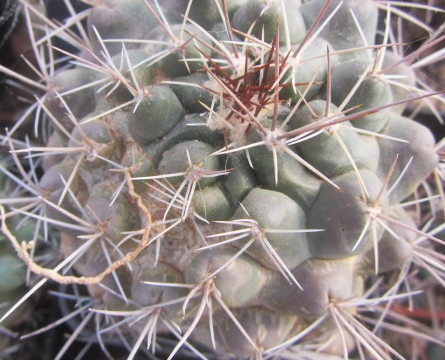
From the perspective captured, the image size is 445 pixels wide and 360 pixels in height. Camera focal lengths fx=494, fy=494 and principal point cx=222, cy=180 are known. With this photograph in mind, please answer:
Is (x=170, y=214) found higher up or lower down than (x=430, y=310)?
higher up

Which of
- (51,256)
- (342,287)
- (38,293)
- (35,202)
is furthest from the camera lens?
(38,293)

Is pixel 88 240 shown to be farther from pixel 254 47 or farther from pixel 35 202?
pixel 254 47

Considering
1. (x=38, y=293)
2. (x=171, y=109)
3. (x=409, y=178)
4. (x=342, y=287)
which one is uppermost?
(x=171, y=109)

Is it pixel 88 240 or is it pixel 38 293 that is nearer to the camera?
pixel 88 240

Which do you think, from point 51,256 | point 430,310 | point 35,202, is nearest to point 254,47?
point 35,202

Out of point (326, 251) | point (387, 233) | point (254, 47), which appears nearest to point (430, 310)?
point (387, 233)

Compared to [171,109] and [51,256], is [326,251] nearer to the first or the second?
[171,109]

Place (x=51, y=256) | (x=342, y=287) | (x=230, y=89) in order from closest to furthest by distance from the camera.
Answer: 1. (x=230, y=89)
2. (x=342, y=287)
3. (x=51, y=256)
